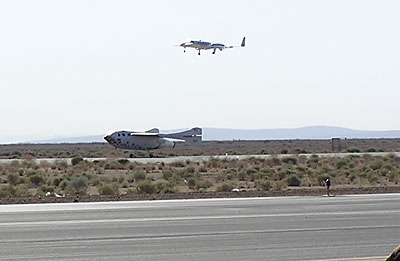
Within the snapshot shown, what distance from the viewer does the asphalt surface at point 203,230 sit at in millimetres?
13930

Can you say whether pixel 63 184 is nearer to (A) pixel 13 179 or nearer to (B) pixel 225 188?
(A) pixel 13 179

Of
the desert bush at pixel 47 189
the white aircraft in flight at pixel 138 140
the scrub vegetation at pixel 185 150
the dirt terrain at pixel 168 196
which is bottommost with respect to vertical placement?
the desert bush at pixel 47 189

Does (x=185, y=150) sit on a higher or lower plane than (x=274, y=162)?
higher

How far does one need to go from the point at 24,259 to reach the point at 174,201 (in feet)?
41.8

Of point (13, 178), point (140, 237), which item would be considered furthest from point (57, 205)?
point (13, 178)

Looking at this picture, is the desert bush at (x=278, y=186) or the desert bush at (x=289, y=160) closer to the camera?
the desert bush at (x=278, y=186)

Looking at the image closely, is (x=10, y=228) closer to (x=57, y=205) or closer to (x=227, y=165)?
(x=57, y=205)

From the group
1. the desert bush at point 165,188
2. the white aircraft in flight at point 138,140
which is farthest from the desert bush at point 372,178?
the white aircraft in flight at point 138,140

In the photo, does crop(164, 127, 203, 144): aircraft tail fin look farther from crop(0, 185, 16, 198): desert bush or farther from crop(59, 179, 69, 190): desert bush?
crop(0, 185, 16, 198): desert bush

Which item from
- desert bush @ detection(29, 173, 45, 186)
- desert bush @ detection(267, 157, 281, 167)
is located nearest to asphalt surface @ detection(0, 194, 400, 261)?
desert bush @ detection(29, 173, 45, 186)

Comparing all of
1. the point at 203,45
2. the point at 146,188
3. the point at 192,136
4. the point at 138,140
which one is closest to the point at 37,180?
the point at 146,188

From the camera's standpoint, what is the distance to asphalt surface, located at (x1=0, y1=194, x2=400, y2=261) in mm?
13930

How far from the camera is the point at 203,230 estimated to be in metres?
17.1

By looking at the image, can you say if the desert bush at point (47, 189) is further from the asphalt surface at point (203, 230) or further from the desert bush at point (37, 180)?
the asphalt surface at point (203, 230)
